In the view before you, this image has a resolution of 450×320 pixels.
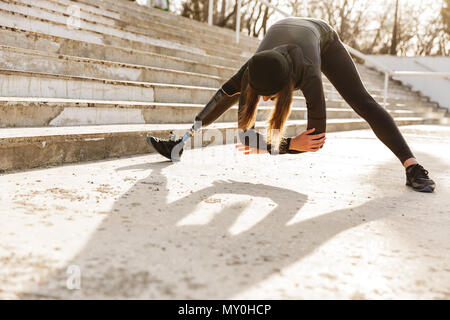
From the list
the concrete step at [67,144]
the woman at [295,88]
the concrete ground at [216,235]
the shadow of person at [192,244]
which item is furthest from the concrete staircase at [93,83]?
the shadow of person at [192,244]

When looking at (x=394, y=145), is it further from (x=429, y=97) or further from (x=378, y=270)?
(x=429, y=97)

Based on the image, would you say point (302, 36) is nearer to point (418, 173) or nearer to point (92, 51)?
point (418, 173)

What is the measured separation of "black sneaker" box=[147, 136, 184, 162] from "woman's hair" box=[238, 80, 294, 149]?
94cm

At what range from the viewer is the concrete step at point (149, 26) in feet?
17.8

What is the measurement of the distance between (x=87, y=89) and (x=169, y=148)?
3.54 ft

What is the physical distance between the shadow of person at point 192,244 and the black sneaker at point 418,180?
13.1 inches

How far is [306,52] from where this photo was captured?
7.09ft

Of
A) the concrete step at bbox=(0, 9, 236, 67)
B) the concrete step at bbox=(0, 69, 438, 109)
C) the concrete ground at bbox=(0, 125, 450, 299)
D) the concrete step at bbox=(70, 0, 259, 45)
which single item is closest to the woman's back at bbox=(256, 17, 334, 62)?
the concrete ground at bbox=(0, 125, 450, 299)

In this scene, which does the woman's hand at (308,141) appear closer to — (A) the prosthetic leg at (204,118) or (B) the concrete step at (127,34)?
(A) the prosthetic leg at (204,118)

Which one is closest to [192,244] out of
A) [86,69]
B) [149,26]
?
[86,69]

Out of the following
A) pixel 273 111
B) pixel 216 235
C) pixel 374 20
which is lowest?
pixel 216 235

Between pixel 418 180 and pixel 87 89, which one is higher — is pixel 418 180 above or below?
below

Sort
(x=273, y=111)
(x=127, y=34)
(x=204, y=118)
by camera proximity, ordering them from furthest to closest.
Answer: (x=127, y=34)
(x=204, y=118)
(x=273, y=111)
